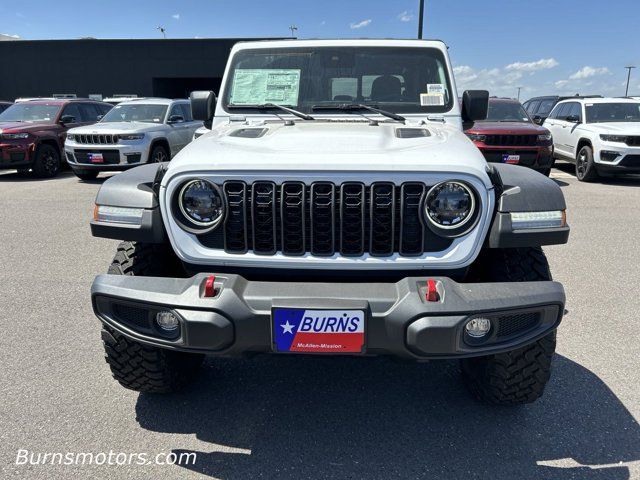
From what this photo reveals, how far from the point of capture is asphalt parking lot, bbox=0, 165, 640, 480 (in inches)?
90.5

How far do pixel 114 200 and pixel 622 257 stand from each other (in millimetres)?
5431

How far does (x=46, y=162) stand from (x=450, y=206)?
11805 millimetres

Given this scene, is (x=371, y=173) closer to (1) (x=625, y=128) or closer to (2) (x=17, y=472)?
(2) (x=17, y=472)

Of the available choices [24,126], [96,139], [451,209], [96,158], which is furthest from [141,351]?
[24,126]

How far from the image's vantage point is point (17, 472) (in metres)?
2.23

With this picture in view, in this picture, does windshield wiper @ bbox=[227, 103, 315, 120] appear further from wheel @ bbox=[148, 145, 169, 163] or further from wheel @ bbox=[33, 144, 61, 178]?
wheel @ bbox=[33, 144, 61, 178]

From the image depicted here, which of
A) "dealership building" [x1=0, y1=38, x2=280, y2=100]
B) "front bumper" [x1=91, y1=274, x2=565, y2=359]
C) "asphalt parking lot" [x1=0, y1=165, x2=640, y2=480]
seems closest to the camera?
"front bumper" [x1=91, y1=274, x2=565, y2=359]

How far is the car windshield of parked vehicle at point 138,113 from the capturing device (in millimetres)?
11273

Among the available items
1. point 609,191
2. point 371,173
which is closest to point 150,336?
point 371,173

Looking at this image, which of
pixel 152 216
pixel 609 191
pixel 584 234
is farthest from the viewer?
pixel 609 191

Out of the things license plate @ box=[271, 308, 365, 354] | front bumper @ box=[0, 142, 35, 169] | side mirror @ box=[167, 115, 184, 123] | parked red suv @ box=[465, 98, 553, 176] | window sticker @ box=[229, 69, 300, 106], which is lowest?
front bumper @ box=[0, 142, 35, 169]

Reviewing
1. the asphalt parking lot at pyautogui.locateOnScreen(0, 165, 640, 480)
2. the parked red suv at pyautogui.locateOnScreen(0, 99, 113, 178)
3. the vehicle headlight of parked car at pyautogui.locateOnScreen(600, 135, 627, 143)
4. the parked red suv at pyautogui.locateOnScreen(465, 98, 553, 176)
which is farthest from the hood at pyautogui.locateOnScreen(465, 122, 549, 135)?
the parked red suv at pyautogui.locateOnScreen(0, 99, 113, 178)

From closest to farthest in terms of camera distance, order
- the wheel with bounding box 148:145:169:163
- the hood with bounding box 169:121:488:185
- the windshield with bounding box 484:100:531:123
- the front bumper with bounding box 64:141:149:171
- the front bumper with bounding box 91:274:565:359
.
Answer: the front bumper with bounding box 91:274:565:359 → the hood with bounding box 169:121:488:185 → the front bumper with bounding box 64:141:149:171 → the wheel with bounding box 148:145:169:163 → the windshield with bounding box 484:100:531:123

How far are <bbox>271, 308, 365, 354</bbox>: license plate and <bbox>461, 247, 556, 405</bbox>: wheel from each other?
86cm
